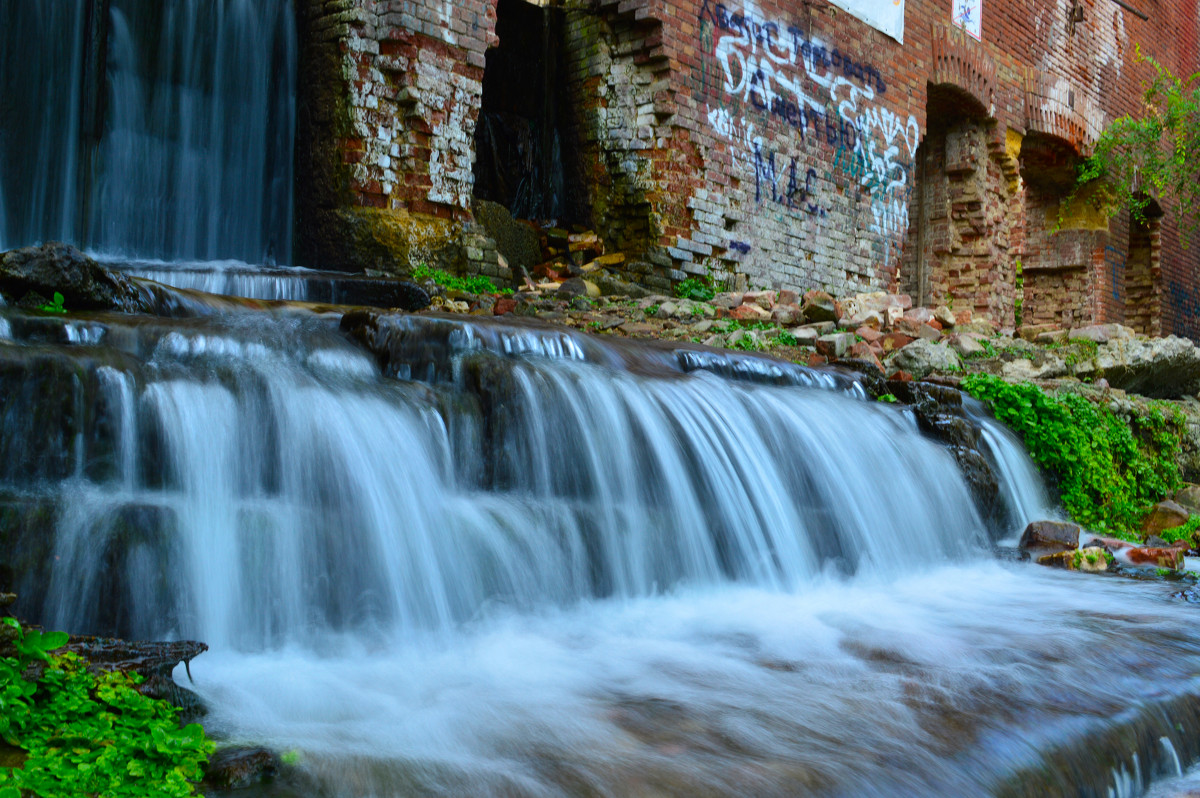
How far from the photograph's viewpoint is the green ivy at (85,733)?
1.56 m

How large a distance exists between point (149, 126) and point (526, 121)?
386 centimetres

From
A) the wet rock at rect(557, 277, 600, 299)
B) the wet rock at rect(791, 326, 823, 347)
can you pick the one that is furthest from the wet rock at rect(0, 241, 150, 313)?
the wet rock at rect(791, 326, 823, 347)

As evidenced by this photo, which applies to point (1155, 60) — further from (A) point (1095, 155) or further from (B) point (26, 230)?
(B) point (26, 230)

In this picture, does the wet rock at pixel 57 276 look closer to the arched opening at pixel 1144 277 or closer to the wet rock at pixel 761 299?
the wet rock at pixel 761 299

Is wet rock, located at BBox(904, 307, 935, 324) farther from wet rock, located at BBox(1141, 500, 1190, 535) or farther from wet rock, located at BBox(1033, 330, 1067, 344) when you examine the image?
wet rock, located at BBox(1141, 500, 1190, 535)

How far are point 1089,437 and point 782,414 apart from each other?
8.07 feet

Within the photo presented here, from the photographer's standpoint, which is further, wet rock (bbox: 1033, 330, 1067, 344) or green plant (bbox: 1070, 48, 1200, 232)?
green plant (bbox: 1070, 48, 1200, 232)

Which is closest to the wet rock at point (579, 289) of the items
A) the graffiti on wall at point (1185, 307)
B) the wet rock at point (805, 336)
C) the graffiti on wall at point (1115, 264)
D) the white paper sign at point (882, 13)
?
the wet rock at point (805, 336)

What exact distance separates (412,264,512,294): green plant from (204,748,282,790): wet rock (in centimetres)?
531

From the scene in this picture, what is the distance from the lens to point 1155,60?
17.1 m

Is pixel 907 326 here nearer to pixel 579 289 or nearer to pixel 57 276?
pixel 579 289

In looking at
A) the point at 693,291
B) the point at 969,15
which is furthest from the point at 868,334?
the point at 969,15

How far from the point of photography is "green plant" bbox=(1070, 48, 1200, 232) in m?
15.2

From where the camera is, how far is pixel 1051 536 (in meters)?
4.91
